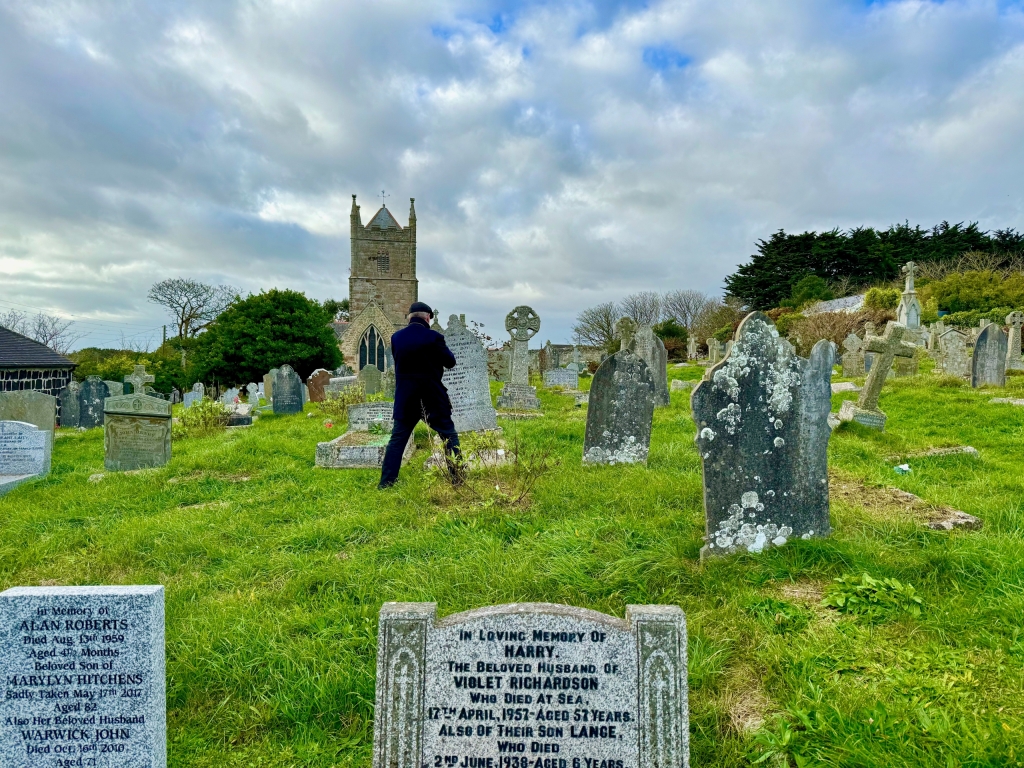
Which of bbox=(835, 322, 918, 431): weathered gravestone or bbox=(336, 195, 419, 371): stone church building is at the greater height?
bbox=(336, 195, 419, 371): stone church building

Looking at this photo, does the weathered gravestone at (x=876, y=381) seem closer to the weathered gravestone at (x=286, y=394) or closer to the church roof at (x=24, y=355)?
the weathered gravestone at (x=286, y=394)

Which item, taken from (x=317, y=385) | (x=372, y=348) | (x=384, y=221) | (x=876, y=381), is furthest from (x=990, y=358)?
(x=384, y=221)

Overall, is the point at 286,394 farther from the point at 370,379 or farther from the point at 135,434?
the point at 135,434

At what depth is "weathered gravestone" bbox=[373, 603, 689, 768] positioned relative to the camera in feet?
6.27

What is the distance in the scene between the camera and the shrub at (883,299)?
27391mm

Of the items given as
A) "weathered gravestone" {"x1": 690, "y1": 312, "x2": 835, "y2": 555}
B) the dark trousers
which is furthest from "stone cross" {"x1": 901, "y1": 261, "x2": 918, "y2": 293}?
the dark trousers

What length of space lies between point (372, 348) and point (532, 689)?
112ft

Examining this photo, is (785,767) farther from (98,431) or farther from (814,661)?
(98,431)

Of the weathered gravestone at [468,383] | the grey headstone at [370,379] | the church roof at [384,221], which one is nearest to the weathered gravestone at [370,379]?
the grey headstone at [370,379]

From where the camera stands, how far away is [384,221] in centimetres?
4019

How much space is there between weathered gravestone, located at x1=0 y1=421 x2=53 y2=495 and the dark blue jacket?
15.7 ft

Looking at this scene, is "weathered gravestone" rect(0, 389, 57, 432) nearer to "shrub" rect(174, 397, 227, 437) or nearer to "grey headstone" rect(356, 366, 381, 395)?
"shrub" rect(174, 397, 227, 437)

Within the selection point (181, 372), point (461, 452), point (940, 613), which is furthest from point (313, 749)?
point (181, 372)

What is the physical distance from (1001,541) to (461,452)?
4.09 meters
